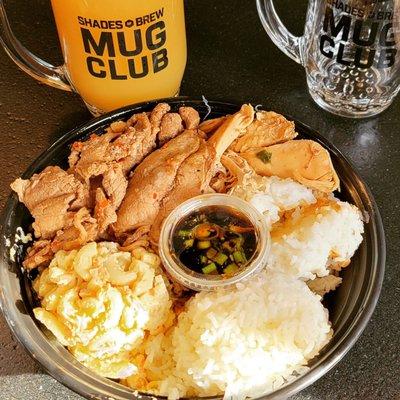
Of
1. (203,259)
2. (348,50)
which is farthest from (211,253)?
(348,50)

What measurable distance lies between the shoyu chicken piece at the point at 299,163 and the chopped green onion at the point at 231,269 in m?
0.18

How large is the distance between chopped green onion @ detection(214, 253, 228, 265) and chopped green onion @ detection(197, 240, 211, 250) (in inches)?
1.0

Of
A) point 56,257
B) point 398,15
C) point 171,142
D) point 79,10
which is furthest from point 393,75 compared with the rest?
point 56,257

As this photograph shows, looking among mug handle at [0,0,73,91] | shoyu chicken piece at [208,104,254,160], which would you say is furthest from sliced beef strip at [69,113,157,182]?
mug handle at [0,0,73,91]

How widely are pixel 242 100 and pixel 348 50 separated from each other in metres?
0.22

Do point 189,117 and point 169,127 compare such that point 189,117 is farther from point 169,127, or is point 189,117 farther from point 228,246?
point 228,246

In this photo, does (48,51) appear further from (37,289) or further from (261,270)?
(261,270)

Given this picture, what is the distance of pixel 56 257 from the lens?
3.12ft

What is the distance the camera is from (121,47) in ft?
3.52

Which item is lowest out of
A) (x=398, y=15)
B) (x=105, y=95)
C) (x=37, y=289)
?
(x=37, y=289)

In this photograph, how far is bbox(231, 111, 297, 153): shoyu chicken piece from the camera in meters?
1.07

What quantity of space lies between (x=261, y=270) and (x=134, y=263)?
19 cm

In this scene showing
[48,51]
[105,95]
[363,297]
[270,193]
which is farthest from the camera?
[48,51]

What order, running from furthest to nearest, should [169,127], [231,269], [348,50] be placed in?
[348,50] → [169,127] → [231,269]
